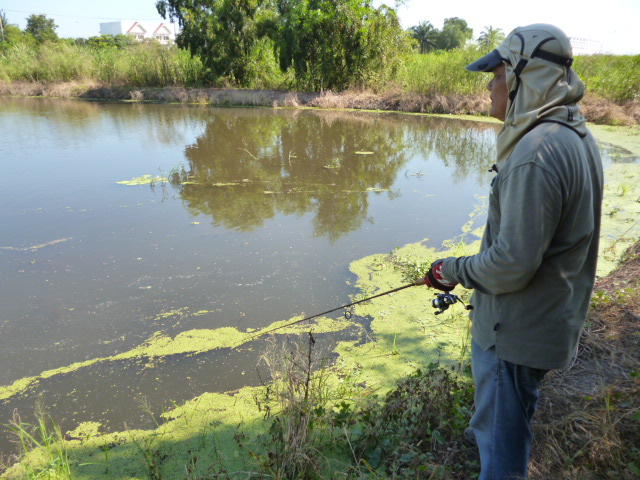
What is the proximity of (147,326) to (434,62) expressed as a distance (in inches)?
608

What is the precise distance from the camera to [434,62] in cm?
1552

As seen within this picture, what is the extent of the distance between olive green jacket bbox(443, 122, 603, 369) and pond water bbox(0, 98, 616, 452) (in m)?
1.79

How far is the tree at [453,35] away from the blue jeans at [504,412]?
50868 millimetres

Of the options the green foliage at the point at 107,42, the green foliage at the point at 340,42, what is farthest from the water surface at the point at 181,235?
the green foliage at the point at 107,42

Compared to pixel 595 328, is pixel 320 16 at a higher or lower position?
higher

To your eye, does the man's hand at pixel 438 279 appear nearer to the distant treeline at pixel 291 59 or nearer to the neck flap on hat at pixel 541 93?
the neck flap on hat at pixel 541 93

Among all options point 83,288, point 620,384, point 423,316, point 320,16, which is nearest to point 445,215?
point 423,316

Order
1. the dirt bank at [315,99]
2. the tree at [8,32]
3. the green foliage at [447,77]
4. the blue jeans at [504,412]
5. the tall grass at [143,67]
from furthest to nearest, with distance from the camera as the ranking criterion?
the tree at [8,32] < the tall grass at [143,67] < the green foliage at [447,77] < the dirt bank at [315,99] < the blue jeans at [504,412]

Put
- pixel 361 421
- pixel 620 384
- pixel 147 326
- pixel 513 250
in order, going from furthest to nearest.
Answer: pixel 147 326, pixel 361 421, pixel 620 384, pixel 513 250

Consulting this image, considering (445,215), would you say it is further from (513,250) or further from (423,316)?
(513,250)

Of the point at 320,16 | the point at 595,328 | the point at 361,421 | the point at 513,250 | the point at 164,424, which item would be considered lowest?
the point at 164,424

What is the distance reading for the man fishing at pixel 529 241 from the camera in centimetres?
105

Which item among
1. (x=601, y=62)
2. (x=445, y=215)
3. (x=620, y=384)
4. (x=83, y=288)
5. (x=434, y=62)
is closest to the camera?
(x=620, y=384)

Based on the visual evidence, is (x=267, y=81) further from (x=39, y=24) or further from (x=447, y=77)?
(x=39, y=24)
